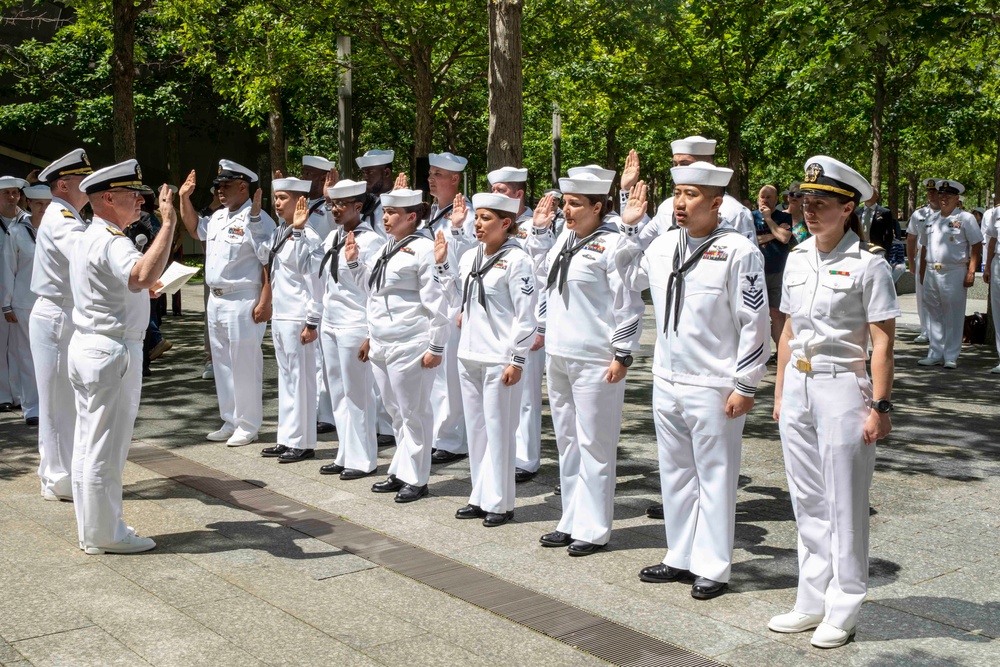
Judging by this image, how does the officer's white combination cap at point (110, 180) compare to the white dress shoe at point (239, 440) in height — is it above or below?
above

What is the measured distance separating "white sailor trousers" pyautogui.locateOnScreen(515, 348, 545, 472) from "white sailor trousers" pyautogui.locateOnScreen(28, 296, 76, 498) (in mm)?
3062

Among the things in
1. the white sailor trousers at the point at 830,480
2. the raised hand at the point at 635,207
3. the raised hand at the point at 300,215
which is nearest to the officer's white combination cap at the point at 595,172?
the raised hand at the point at 635,207

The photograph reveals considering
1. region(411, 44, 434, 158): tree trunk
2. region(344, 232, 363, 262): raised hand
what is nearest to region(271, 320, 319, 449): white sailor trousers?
region(344, 232, 363, 262): raised hand

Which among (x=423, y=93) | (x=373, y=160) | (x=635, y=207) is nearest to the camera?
(x=635, y=207)

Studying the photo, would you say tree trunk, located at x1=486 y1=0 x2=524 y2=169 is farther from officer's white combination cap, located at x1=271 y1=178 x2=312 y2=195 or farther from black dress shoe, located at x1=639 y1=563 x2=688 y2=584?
black dress shoe, located at x1=639 y1=563 x2=688 y2=584

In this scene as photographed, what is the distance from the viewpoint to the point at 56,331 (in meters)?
7.93

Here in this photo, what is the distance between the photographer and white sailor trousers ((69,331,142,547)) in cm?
627

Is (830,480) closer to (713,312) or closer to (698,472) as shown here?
(698,472)

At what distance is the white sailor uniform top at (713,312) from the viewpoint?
546 cm

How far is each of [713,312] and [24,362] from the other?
7.62 meters

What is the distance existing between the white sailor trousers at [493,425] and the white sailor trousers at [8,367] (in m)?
5.89

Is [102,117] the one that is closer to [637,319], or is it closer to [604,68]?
[604,68]

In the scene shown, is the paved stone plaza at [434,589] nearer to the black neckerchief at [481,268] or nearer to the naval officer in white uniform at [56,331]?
the naval officer in white uniform at [56,331]

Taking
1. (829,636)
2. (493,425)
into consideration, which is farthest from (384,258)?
(829,636)
